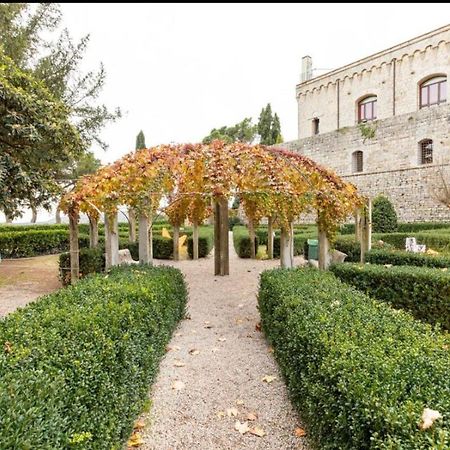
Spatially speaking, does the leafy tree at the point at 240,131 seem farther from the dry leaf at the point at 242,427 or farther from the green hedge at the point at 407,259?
the dry leaf at the point at 242,427

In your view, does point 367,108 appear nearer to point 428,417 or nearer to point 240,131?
point 240,131

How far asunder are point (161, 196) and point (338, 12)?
12.8ft

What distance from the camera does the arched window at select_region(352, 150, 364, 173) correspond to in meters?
18.1

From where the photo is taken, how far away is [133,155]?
661 centimetres

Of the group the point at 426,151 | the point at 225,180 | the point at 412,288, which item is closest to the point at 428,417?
the point at 412,288

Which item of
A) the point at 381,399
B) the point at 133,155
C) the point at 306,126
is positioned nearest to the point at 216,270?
the point at 133,155

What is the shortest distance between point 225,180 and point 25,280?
6.21 metres

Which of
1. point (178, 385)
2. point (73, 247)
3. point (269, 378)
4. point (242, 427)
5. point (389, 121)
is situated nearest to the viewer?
point (242, 427)

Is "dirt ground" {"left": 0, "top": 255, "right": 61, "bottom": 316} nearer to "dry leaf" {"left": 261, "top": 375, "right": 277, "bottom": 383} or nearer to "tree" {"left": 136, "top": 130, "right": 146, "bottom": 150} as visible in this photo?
"dry leaf" {"left": 261, "top": 375, "right": 277, "bottom": 383}

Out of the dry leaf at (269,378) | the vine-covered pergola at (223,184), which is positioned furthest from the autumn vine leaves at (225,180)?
the dry leaf at (269,378)

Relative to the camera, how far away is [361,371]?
186 cm

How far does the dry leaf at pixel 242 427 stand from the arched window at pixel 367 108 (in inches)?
904

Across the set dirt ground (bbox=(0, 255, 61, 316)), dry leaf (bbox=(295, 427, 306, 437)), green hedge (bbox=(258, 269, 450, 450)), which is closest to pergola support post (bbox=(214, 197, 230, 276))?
dirt ground (bbox=(0, 255, 61, 316))

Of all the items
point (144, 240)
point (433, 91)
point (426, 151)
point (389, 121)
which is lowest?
point (144, 240)
